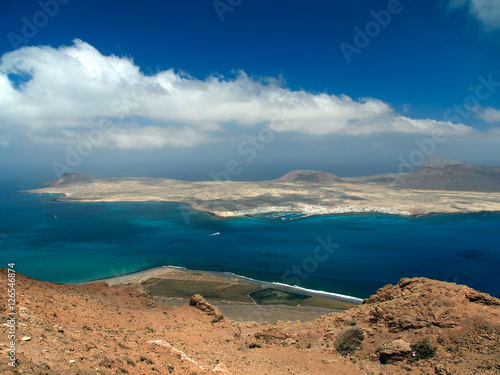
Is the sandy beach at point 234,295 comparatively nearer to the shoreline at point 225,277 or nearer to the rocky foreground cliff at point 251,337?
the shoreline at point 225,277

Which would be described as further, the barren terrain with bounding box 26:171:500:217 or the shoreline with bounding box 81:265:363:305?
the barren terrain with bounding box 26:171:500:217

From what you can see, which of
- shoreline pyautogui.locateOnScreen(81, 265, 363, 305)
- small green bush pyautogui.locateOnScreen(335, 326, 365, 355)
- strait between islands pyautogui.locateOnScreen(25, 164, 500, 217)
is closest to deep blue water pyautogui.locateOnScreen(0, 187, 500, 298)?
shoreline pyautogui.locateOnScreen(81, 265, 363, 305)

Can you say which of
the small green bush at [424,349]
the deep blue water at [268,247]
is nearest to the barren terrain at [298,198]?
the deep blue water at [268,247]

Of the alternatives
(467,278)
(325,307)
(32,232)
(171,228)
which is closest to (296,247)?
(325,307)

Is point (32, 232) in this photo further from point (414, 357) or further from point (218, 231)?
point (414, 357)

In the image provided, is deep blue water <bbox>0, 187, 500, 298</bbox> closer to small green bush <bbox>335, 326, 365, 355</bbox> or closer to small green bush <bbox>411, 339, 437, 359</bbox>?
small green bush <bbox>335, 326, 365, 355</bbox>

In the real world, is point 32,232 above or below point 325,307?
above
